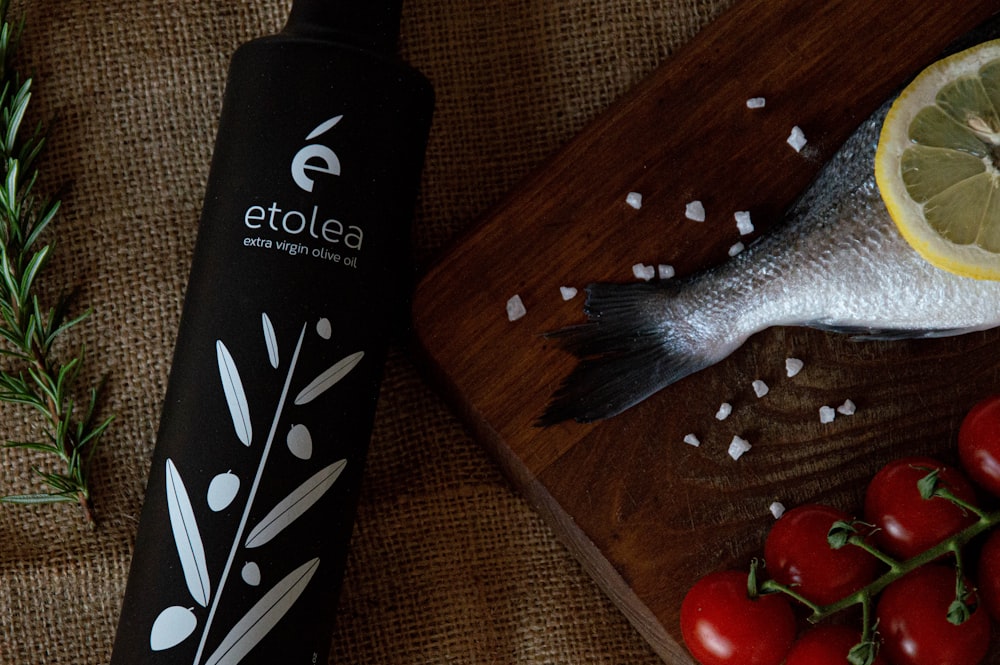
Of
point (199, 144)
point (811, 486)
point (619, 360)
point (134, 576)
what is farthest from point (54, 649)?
point (811, 486)

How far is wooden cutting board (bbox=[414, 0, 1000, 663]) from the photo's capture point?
99cm

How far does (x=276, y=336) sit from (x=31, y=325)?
276 millimetres

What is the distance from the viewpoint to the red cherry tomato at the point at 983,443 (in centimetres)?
91

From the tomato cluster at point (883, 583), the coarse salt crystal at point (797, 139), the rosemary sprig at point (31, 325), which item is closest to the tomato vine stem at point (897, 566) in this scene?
the tomato cluster at point (883, 583)

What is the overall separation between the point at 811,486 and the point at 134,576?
2.26 feet

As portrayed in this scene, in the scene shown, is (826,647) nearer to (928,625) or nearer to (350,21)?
(928,625)

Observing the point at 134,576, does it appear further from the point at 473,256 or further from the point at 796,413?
the point at 796,413

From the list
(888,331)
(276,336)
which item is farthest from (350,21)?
(888,331)

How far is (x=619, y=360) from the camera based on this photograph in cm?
97

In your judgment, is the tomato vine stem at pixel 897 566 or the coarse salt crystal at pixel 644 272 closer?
the tomato vine stem at pixel 897 566

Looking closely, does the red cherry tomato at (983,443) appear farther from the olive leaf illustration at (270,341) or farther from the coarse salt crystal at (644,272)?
the olive leaf illustration at (270,341)

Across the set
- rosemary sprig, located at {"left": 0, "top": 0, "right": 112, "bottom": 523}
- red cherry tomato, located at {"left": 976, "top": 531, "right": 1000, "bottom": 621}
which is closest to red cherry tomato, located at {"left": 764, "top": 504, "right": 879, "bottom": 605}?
red cherry tomato, located at {"left": 976, "top": 531, "right": 1000, "bottom": 621}

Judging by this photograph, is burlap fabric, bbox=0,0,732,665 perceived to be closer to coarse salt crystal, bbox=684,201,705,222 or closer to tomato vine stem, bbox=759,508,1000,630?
coarse salt crystal, bbox=684,201,705,222

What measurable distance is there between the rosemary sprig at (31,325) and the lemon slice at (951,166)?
808mm
